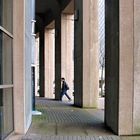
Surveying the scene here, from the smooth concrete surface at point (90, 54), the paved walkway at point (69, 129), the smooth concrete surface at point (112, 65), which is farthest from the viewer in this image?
the smooth concrete surface at point (90, 54)

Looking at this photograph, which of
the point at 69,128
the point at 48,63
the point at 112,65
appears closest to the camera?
the point at 112,65

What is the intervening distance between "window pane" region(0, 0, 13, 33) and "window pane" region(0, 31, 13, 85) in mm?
269

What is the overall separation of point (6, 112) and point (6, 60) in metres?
1.21

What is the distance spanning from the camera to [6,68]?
965cm

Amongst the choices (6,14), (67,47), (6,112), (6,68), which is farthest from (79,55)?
(6,112)

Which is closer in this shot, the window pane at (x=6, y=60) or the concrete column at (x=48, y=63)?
the window pane at (x=6, y=60)

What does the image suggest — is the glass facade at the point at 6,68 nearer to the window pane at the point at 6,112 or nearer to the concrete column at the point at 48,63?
the window pane at the point at 6,112

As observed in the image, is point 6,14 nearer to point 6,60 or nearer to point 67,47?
point 6,60

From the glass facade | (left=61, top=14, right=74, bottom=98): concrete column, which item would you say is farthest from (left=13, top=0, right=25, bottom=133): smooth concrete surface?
(left=61, top=14, right=74, bottom=98): concrete column

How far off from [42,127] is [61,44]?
58.4 ft

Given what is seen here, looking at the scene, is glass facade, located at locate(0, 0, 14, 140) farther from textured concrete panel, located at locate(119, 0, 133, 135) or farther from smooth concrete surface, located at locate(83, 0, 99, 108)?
smooth concrete surface, located at locate(83, 0, 99, 108)

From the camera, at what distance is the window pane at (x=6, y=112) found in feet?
29.0

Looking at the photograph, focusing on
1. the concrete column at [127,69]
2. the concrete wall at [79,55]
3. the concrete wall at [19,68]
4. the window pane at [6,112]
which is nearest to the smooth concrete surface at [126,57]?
the concrete column at [127,69]

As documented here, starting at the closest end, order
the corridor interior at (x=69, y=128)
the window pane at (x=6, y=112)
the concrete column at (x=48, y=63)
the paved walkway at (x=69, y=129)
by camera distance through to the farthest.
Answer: the window pane at (x=6, y=112), the paved walkway at (x=69, y=129), the corridor interior at (x=69, y=128), the concrete column at (x=48, y=63)
